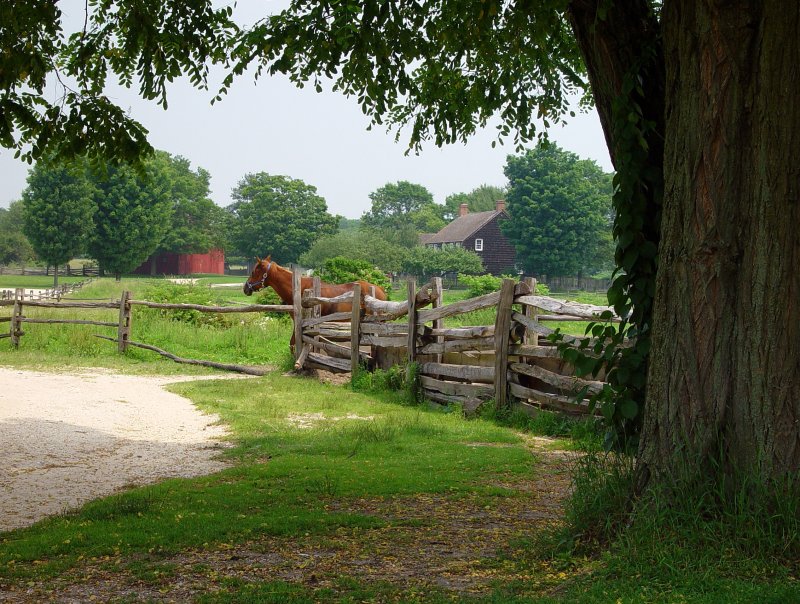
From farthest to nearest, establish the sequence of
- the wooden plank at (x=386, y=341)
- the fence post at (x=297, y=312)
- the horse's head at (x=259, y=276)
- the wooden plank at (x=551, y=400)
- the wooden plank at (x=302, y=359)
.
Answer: the horse's head at (x=259, y=276) < the fence post at (x=297, y=312) < the wooden plank at (x=302, y=359) < the wooden plank at (x=386, y=341) < the wooden plank at (x=551, y=400)

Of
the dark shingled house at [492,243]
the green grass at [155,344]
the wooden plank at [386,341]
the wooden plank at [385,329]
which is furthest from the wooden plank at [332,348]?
the dark shingled house at [492,243]

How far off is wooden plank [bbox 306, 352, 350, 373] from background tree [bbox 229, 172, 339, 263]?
266 feet

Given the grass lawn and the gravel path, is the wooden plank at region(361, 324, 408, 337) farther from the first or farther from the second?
the grass lawn

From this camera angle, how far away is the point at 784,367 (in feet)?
14.4

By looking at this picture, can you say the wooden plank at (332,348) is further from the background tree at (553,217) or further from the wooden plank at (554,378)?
the background tree at (553,217)

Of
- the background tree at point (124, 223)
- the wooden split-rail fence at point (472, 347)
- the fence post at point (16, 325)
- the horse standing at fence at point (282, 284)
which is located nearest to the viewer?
the wooden split-rail fence at point (472, 347)

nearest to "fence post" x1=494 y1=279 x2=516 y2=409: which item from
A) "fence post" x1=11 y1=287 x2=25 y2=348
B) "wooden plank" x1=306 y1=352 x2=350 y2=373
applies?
"wooden plank" x1=306 y1=352 x2=350 y2=373

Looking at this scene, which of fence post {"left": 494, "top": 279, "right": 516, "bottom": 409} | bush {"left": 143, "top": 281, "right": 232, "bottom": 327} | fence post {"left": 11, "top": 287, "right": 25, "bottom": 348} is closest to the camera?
fence post {"left": 494, "top": 279, "right": 516, "bottom": 409}

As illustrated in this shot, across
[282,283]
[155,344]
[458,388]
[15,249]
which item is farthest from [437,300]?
[15,249]

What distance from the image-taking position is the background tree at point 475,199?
12188 cm

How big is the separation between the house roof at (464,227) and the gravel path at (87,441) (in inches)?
2706

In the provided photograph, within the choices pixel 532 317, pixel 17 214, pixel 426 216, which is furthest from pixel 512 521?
pixel 17 214

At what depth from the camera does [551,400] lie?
10125 mm

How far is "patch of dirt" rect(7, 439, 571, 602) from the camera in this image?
445cm
